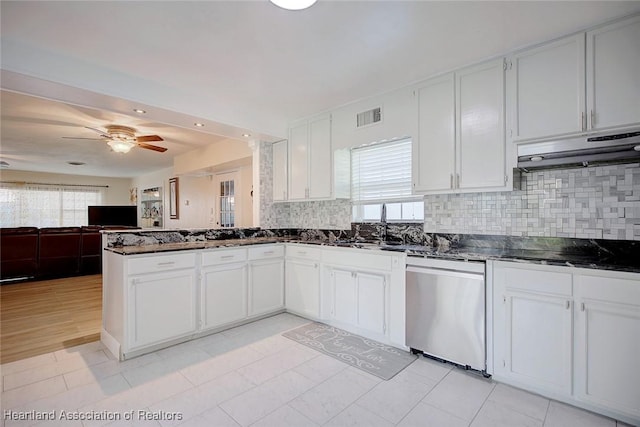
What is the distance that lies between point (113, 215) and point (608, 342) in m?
10.4

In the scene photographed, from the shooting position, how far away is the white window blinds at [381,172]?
3.19m

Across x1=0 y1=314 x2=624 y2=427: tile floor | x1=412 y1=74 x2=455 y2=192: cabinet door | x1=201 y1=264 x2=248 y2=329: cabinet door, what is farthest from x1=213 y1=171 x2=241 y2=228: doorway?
x1=412 y1=74 x2=455 y2=192: cabinet door

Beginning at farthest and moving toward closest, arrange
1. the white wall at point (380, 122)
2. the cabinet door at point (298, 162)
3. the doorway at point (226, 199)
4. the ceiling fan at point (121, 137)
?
the doorway at point (226, 199)
the ceiling fan at point (121, 137)
the cabinet door at point (298, 162)
the white wall at point (380, 122)

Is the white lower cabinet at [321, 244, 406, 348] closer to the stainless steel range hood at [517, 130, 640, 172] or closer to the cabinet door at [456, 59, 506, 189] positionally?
the cabinet door at [456, 59, 506, 189]

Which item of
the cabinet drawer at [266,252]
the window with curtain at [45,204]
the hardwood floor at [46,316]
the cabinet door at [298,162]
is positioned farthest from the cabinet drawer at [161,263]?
the window with curtain at [45,204]

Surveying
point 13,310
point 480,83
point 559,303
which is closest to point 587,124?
point 480,83

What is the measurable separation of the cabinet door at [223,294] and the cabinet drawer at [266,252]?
0.17 m

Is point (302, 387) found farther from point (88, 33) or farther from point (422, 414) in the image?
point (88, 33)

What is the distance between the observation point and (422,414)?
1.77m

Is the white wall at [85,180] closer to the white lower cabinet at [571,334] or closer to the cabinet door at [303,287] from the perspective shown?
the cabinet door at [303,287]

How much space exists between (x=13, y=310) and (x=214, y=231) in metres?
2.76

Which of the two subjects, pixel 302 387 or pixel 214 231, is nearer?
pixel 302 387

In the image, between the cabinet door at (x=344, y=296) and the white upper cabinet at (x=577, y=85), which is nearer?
the white upper cabinet at (x=577, y=85)

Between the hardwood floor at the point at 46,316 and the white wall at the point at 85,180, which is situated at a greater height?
the white wall at the point at 85,180
